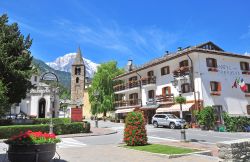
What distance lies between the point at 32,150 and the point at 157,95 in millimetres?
35661

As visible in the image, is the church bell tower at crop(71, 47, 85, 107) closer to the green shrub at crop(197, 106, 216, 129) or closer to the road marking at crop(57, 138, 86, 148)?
the green shrub at crop(197, 106, 216, 129)

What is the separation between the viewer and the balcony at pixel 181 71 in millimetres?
37625

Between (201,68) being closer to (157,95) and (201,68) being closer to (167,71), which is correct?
(167,71)

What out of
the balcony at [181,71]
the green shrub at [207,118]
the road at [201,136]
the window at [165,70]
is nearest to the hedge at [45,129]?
the road at [201,136]

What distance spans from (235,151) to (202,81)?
2714 centimetres

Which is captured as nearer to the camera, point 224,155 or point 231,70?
point 224,155

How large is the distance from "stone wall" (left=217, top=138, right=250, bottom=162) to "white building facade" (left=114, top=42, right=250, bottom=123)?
24563 mm

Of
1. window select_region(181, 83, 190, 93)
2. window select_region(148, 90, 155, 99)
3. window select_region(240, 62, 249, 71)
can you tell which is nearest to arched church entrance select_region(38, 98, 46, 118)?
window select_region(148, 90, 155, 99)

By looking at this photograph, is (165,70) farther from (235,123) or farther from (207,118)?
(235,123)

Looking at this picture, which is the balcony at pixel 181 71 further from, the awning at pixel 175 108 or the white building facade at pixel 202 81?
the awning at pixel 175 108

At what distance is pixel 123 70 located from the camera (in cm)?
6688

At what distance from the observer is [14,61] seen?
3334 cm

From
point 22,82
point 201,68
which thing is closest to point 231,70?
point 201,68

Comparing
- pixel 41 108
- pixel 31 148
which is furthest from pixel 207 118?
pixel 41 108
